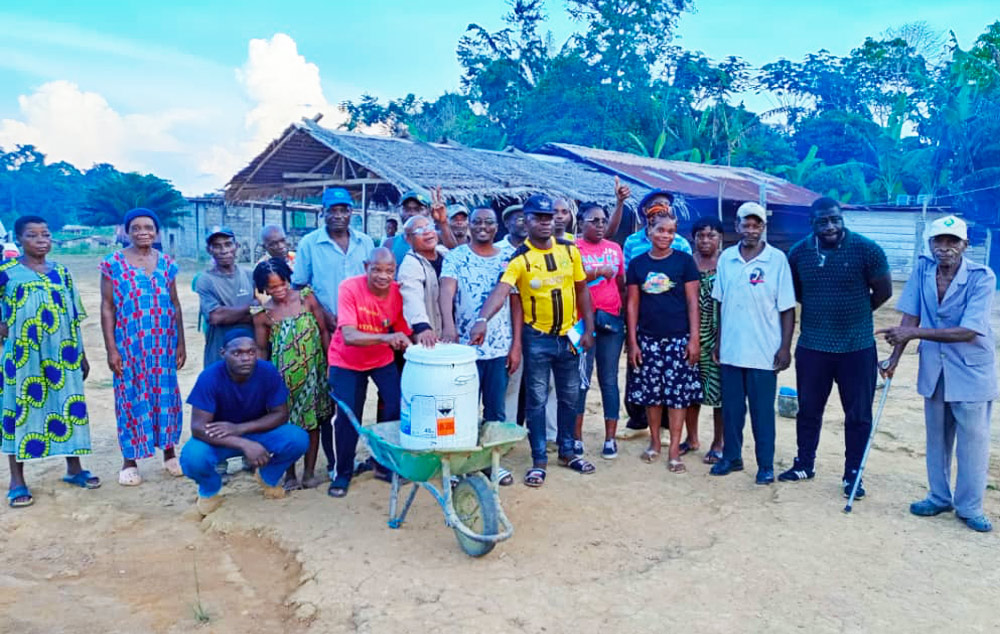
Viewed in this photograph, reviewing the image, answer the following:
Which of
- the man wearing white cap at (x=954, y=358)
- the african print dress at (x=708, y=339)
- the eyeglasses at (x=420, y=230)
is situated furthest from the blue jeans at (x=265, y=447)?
the man wearing white cap at (x=954, y=358)

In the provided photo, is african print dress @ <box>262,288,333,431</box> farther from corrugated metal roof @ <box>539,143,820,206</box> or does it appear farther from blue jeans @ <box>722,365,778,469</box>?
corrugated metal roof @ <box>539,143,820,206</box>

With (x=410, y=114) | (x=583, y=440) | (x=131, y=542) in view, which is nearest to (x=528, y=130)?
(x=410, y=114)

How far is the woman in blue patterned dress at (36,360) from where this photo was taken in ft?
14.2

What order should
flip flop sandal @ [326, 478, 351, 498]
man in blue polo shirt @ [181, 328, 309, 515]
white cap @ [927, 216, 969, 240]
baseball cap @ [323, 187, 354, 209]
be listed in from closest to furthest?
white cap @ [927, 216, 969, 240] → man in blue polo shirt @ [181, 328, 309, 515] → flip flop sandal @ [326, 478, 351, 498] → baseball cap @ [323, 187, 354, 209]

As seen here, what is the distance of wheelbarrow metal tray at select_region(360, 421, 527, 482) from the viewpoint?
137 inches

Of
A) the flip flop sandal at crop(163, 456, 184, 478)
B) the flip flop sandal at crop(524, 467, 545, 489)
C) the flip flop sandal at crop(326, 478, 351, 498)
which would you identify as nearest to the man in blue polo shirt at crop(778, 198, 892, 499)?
the flip flop sandal at crop(524, 467, 545, 489)

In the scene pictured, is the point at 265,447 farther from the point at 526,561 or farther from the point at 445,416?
the point at 526,561

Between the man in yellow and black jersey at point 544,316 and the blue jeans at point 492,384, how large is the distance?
0.68ft

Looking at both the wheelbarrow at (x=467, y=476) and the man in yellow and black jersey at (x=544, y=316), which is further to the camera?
the man in yellow and black jersey at (x=544, y=316)

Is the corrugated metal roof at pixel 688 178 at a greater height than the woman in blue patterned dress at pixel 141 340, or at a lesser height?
greater

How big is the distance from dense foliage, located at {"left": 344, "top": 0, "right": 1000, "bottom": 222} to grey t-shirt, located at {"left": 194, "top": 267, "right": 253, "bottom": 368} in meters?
20.7

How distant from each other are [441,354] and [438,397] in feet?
0.65

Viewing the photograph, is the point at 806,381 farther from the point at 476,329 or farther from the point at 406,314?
the point at 406,314

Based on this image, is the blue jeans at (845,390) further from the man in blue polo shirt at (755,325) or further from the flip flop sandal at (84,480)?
the flip flop sandal at (84,480)
